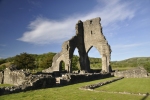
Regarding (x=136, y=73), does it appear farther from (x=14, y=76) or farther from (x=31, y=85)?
(x=31, y=85)

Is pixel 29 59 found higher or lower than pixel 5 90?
higher

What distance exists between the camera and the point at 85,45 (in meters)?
37.6

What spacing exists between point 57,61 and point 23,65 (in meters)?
21.9

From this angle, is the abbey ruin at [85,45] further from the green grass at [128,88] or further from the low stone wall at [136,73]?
the green grass at [128,88]

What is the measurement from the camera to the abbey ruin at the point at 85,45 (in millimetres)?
32250

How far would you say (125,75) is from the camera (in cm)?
2667

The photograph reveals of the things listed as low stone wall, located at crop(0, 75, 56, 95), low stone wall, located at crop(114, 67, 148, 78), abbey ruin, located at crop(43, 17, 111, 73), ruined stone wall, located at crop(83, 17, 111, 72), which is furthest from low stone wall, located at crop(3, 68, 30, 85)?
ruined stone wall, located at crop(83, 17, 111, 72)

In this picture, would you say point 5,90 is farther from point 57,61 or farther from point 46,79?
point 57,61

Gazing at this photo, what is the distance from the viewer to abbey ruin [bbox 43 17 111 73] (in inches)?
1270

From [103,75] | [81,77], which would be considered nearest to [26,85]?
[81,77]

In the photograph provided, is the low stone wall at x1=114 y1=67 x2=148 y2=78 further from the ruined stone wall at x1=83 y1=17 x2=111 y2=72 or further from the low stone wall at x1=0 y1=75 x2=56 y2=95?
the low stone wall at x1=0 y1=75 x2=56 y2=95

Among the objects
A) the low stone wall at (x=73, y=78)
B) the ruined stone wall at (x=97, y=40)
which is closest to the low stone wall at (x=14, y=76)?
the low stone wall at (x=73, y=78)

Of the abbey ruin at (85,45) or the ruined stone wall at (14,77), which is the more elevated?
the abbey ruin at (85,45)

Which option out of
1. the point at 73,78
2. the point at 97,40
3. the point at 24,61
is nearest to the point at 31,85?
the point at 73,78
